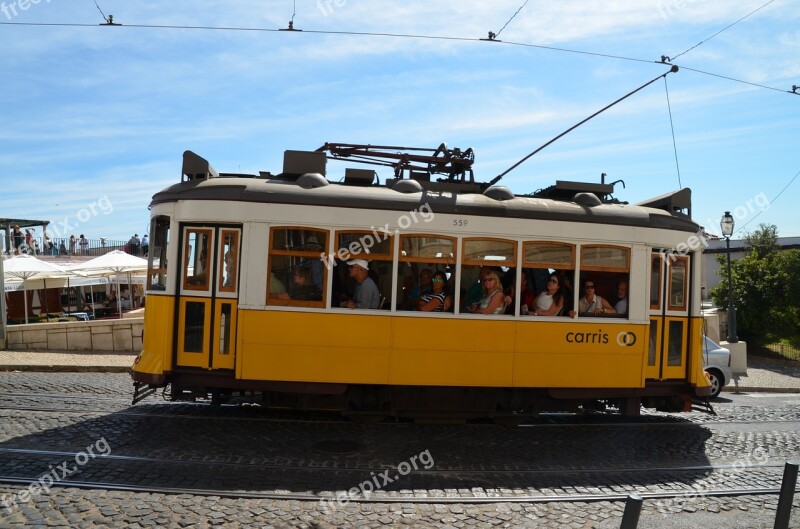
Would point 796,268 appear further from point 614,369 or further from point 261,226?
point 261,226

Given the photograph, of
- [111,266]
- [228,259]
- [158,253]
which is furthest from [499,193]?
[111,266]

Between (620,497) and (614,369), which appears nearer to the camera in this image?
(620,497)

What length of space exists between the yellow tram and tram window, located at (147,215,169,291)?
0.07 ft

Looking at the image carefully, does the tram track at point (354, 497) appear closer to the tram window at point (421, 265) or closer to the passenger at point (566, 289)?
the tram window at point (421, 265)

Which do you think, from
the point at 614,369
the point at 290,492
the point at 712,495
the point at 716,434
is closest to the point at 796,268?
the point at 716,434

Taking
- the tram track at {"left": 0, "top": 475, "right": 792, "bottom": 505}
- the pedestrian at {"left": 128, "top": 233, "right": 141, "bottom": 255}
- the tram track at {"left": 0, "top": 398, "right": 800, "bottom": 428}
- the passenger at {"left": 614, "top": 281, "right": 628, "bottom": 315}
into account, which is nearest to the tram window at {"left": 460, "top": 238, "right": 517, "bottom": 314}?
the passenger at {"left": 614, "top": 281, "right": 628, "bottom": 315}

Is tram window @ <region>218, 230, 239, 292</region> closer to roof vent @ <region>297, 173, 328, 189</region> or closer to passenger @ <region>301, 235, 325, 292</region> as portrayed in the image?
passenger @ <region>301, 235, 325, 292</region>

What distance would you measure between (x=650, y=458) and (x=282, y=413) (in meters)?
4.93

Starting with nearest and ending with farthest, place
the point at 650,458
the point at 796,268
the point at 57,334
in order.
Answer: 1. the point at 650,458
2. the point at 57,334
3. the point at 796,268

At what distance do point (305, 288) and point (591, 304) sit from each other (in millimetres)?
3822

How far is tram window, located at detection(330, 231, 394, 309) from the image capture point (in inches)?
311

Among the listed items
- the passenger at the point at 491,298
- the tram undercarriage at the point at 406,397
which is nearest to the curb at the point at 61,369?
the tram undercarriage at the point at 406,397

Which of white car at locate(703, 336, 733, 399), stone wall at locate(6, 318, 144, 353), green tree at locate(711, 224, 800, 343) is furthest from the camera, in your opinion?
green tree at locate(711, 224, 800, 343)

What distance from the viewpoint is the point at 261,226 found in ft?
25.7
